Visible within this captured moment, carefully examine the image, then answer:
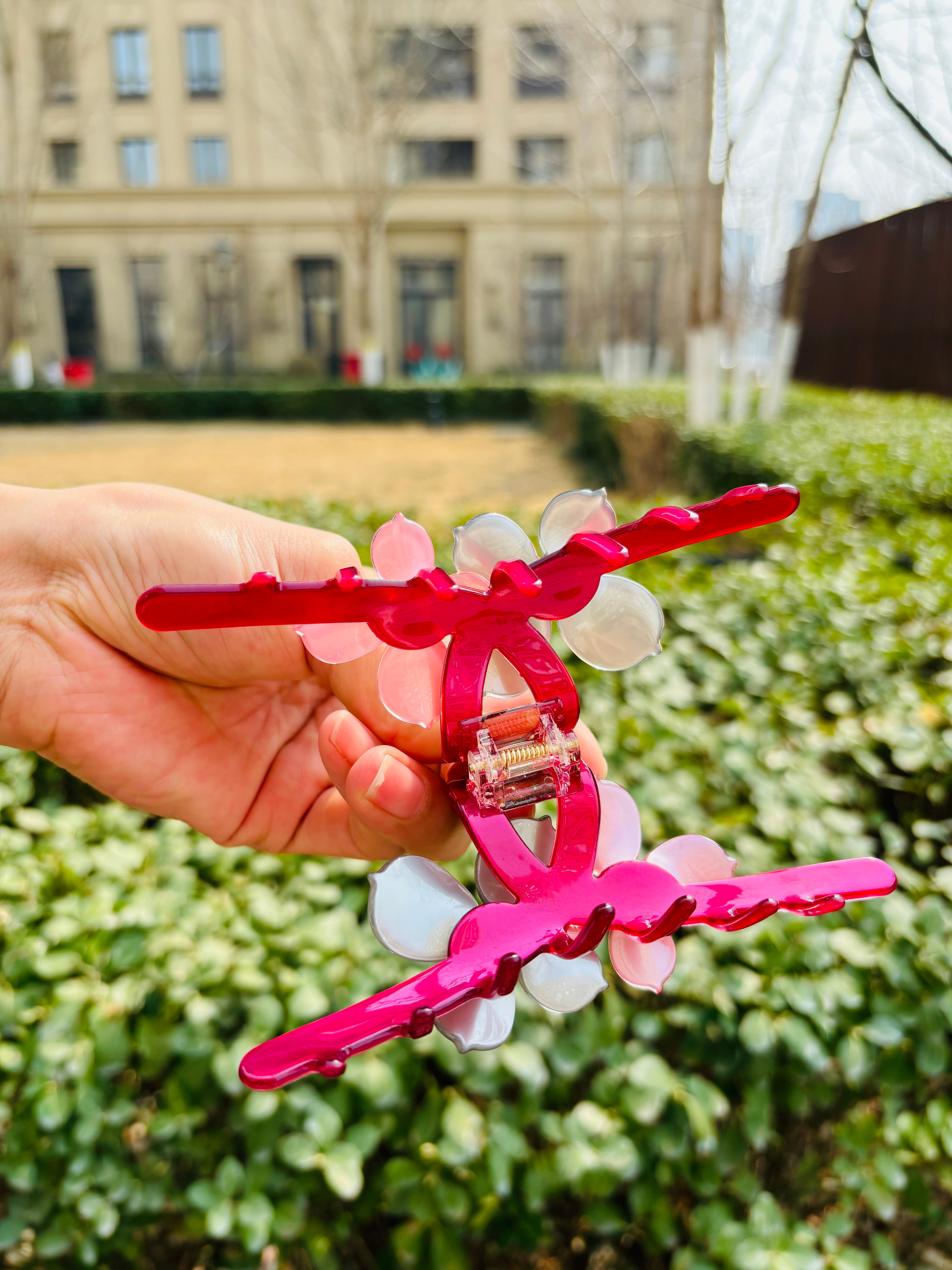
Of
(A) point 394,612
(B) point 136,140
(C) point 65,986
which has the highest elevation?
(B) point 136,140

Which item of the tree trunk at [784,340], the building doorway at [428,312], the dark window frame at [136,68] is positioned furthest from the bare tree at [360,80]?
the tree trunk at [784,340]

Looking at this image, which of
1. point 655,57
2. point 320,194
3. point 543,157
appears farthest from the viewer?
point 320,194

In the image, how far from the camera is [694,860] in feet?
2.46

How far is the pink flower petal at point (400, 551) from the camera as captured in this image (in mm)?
667

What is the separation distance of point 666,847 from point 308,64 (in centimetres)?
2746

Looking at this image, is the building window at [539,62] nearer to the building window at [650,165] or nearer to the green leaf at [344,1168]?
the building window at [650,165]

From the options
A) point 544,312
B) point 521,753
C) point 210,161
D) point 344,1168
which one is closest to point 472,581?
point 521,753

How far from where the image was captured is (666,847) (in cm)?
75

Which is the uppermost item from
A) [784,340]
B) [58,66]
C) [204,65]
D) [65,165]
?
[204,65]

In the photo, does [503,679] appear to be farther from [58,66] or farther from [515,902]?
[58,66]

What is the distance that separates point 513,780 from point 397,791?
0.14 m

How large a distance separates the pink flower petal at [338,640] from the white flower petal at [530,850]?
0.21 m

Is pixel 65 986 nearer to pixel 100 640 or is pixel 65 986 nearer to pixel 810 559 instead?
pixel 100 640

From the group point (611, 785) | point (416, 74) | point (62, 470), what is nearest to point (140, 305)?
point (416, 74)
